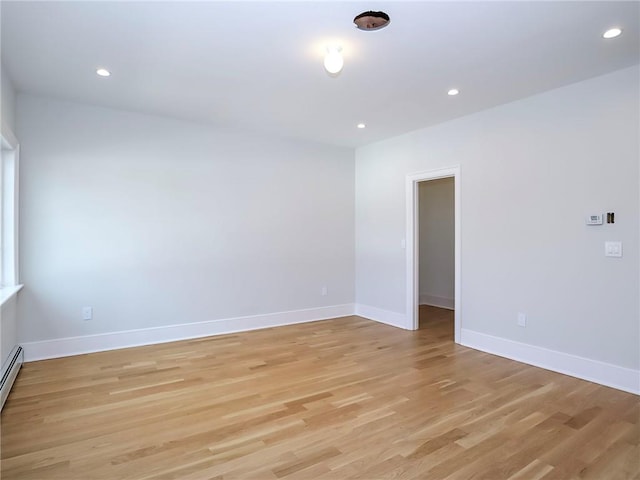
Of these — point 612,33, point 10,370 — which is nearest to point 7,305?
point 10,370

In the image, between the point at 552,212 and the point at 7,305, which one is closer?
the point at 7,305

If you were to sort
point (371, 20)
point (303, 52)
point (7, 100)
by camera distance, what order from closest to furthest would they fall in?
point (371, 20) < point (303, 52) < point (7, 100)

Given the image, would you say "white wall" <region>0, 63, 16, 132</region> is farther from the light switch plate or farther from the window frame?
the light switch plate

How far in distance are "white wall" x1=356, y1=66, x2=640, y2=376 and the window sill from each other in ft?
13.9

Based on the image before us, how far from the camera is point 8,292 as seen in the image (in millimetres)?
3045

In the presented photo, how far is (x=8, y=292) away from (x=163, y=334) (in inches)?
62.6

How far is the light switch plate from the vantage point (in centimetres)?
301

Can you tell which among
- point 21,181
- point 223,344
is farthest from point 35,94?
point 223,344

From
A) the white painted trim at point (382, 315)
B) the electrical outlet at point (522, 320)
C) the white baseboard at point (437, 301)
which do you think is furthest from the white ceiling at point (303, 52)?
the white baseboard at point (437, 301)

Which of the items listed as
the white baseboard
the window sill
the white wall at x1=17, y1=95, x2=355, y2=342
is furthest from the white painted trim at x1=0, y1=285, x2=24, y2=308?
the white baseboard

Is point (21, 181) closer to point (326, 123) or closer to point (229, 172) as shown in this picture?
point (229, 172)

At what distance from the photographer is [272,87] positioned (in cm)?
335

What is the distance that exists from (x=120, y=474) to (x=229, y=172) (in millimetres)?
3503

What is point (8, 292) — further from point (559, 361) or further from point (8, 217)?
point (559, 361)
